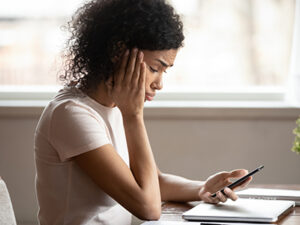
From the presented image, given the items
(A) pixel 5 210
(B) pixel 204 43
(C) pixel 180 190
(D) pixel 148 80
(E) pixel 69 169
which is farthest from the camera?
(B) pixel 204 43

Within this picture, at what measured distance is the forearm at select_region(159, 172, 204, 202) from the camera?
1783mm

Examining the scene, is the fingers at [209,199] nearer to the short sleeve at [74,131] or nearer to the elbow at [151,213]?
the elbow at [151,213]

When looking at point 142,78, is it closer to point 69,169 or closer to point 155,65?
point 155,65

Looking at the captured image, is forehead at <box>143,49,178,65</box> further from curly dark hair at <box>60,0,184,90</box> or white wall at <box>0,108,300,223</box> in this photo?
white wall at <box>0,108,300,223</box>

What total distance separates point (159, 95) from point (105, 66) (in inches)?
60.5

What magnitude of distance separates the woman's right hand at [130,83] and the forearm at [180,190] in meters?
0.31

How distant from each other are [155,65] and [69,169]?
37 centimetres

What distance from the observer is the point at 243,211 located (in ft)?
4.92

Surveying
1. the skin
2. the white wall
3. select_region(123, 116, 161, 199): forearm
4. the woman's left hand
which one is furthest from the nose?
the white wall

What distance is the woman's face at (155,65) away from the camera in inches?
64.3

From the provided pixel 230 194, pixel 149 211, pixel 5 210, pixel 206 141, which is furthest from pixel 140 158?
pixel 206 141

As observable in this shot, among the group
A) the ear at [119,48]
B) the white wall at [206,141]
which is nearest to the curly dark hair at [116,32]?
the ear at [119,48]

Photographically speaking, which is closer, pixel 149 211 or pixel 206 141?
pixel 149 211

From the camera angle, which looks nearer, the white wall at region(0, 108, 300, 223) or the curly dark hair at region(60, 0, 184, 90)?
the curly dark hair at region(60, 0, 184, 90)
